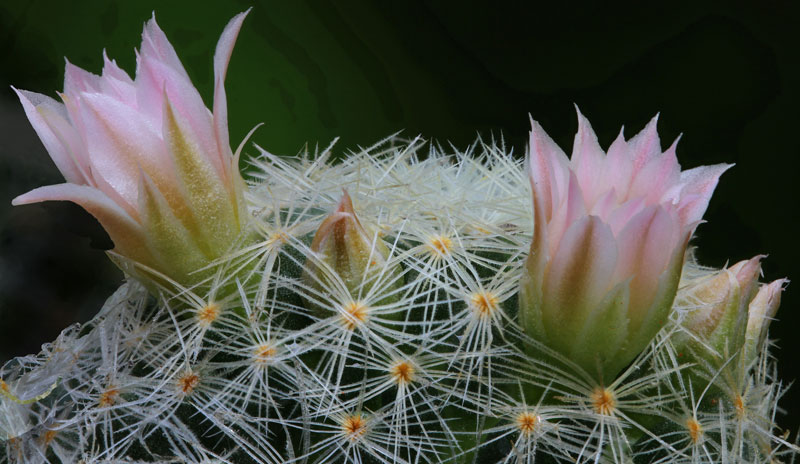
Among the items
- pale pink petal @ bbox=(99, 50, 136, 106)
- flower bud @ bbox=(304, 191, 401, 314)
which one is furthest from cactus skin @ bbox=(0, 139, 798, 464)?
pale pink petal @ bbox=(99, 50, 136, 106)

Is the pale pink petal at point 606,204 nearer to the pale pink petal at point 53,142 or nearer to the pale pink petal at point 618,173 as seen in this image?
the pale pink petal at point 618,173

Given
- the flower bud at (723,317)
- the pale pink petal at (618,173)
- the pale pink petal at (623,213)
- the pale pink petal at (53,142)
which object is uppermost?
the pale pink petal at (53,142)

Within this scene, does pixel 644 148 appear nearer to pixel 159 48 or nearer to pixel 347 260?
pixel 347 260

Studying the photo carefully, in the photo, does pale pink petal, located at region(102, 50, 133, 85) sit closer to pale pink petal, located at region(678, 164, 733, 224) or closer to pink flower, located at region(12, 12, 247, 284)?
pink flower, located at region(12, 12, 247, 284)

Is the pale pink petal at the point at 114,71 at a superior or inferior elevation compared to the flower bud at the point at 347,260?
superior

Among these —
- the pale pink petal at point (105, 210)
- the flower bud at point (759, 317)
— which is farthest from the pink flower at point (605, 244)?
the pale pink petal at point (105, 210)

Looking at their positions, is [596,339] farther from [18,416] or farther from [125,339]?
[18,416]
